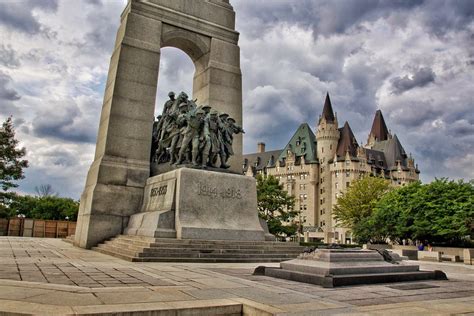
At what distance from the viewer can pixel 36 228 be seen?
31516 millimetres

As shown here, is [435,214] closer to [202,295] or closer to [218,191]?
[218,191]

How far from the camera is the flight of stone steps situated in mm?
12047

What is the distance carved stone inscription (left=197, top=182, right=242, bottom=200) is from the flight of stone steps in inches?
78.9

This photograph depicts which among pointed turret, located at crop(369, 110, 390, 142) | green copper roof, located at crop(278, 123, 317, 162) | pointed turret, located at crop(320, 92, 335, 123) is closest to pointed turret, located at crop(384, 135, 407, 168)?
pointed turret, located at crop(369, 110, 390, 142)

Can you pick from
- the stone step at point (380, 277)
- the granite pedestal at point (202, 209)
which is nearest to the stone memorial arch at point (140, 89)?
the granite pedestal at point (202, 209)

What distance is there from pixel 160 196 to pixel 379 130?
356ft

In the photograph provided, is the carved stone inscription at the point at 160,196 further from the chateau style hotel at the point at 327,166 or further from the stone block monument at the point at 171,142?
the chateau style hotel at the point at 327,166

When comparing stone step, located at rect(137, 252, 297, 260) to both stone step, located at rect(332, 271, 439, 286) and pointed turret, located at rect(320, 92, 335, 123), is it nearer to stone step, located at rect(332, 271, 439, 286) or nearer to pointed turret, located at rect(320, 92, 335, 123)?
stone step, located at rect(332, 271, 439, 286)

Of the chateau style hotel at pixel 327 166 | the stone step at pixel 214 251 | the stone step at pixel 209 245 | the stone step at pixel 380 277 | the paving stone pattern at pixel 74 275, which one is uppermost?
the chateau style hotel at pixel 327 166

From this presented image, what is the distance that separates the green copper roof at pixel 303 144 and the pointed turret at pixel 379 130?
874 inches

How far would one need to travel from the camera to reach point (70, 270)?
8.45 metres

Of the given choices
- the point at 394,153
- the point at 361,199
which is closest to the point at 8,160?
the point at 361,199

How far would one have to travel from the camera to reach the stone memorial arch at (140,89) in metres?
17.6

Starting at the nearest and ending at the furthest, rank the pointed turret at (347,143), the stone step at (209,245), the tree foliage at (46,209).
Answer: the stone step at (209,245), the tree foliage at (46,209), the pointed turret at (347,143)
